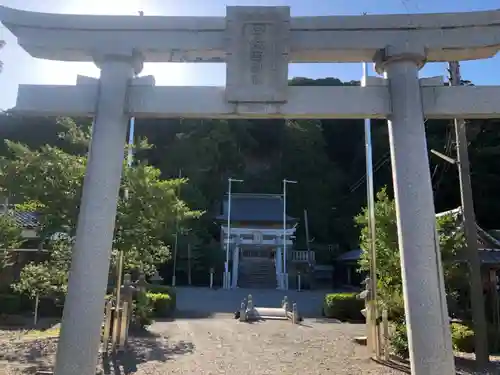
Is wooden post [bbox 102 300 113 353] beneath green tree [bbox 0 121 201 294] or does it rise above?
beneath

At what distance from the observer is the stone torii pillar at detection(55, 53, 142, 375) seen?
12.5 feet

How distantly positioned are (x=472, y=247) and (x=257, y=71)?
6523mm

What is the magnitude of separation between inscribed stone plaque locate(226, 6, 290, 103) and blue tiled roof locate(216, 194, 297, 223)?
88.8 ft

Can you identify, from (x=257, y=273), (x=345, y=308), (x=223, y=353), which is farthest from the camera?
(x=257, y=273)

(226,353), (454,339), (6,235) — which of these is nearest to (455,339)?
(454,339)

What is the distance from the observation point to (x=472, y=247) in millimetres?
8641

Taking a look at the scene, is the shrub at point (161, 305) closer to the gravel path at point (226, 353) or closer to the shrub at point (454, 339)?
the gravel path at point (226, 353)

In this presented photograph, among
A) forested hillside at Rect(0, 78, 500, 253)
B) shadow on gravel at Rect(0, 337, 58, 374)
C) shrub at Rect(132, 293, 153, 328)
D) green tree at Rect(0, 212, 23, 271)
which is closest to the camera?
shadow on gravel at Rect(0, 337, 58, 374)

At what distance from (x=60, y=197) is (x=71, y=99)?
4.49 metres

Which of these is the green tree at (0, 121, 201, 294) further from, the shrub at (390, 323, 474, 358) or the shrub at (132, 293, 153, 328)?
the shrub at (390, 323, 474, 358)

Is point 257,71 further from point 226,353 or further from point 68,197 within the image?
point 226,353

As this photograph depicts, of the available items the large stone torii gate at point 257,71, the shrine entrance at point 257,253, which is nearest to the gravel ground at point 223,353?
the large stone torii gate at point 257,71

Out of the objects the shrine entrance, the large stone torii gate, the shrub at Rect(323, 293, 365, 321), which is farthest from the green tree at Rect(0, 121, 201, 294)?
the shrine entrance

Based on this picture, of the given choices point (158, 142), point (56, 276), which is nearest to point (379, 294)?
point (56, 276)
